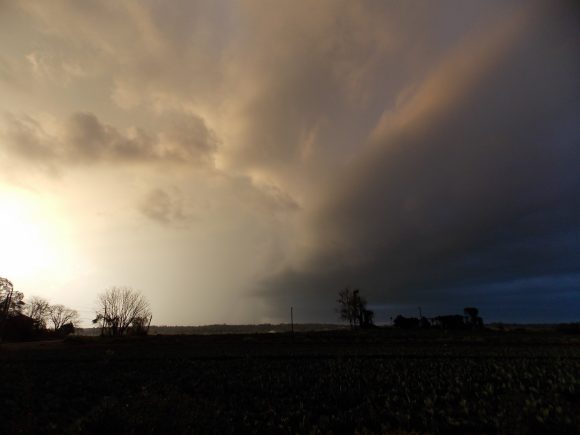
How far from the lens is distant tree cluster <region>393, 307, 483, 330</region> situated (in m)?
98.6

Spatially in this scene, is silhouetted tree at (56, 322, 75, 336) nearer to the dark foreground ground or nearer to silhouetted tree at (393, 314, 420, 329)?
the dark foreground ground

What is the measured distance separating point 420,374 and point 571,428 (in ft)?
44.1

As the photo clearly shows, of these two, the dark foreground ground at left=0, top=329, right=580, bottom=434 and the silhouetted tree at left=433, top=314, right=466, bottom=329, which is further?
the silhouetted tree at left=433, top=314, right=466, bottom=329

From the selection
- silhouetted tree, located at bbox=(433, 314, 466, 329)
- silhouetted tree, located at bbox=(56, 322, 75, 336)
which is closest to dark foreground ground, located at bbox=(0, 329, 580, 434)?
silhouetted tree, located at bbox=(433, 314, 466, 329)

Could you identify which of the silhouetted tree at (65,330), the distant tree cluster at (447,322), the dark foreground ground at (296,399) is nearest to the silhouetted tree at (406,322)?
the distant tree cluster at (447,322)

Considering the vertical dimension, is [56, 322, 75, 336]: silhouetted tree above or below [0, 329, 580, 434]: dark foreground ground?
above

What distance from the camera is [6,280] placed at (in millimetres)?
94625

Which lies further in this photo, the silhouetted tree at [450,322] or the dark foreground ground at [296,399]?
the silhouetted tree at [450,322]

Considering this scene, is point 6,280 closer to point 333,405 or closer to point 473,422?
point 333,405

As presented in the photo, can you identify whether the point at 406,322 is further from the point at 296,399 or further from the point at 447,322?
the point at 296,399

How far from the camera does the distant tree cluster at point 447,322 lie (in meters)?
98.6

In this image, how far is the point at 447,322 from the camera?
10088 centimetres

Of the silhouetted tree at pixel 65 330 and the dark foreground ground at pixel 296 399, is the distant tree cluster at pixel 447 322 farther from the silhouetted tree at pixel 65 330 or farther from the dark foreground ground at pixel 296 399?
the silhouetted tree at pixel 65 330

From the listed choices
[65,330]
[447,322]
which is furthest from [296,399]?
[65,330]
